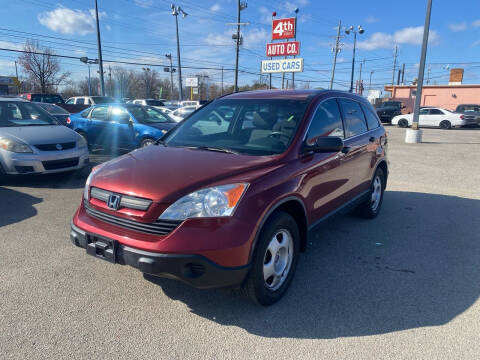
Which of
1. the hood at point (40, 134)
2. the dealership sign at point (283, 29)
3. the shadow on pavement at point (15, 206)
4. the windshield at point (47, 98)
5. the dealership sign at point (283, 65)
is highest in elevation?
the dealership sign at point (283, 29)

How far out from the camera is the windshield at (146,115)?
975cm

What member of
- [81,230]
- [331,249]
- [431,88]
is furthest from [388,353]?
[431,88]

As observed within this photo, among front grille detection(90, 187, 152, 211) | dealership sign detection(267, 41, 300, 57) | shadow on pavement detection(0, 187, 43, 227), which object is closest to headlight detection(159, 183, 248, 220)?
front grille detection(90, 187, 152, 211)

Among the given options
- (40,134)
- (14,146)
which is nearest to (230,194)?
(14,146)

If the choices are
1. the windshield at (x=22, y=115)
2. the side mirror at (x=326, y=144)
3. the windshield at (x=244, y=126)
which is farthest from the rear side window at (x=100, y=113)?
the side mirror at (x=326, y=144)

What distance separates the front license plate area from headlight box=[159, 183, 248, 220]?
485 millimetres

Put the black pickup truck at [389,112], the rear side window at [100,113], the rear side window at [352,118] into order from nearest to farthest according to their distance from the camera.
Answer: the rear side window at [352,118] → the rear side window at [100,113] → the black pickup truck at [389,112]

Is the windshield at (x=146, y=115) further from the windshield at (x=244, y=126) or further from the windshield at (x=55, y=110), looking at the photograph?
the windshield at (x=55, y=110)

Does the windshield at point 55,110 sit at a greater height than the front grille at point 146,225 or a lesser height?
greater

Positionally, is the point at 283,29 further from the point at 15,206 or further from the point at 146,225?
the point at 146,225

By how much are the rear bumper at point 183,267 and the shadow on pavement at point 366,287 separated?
18.3 inches

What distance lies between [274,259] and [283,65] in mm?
21329

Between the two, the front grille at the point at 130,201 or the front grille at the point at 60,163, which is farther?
the front grille at the point at 60,163

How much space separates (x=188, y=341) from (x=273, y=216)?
44.2 inches
